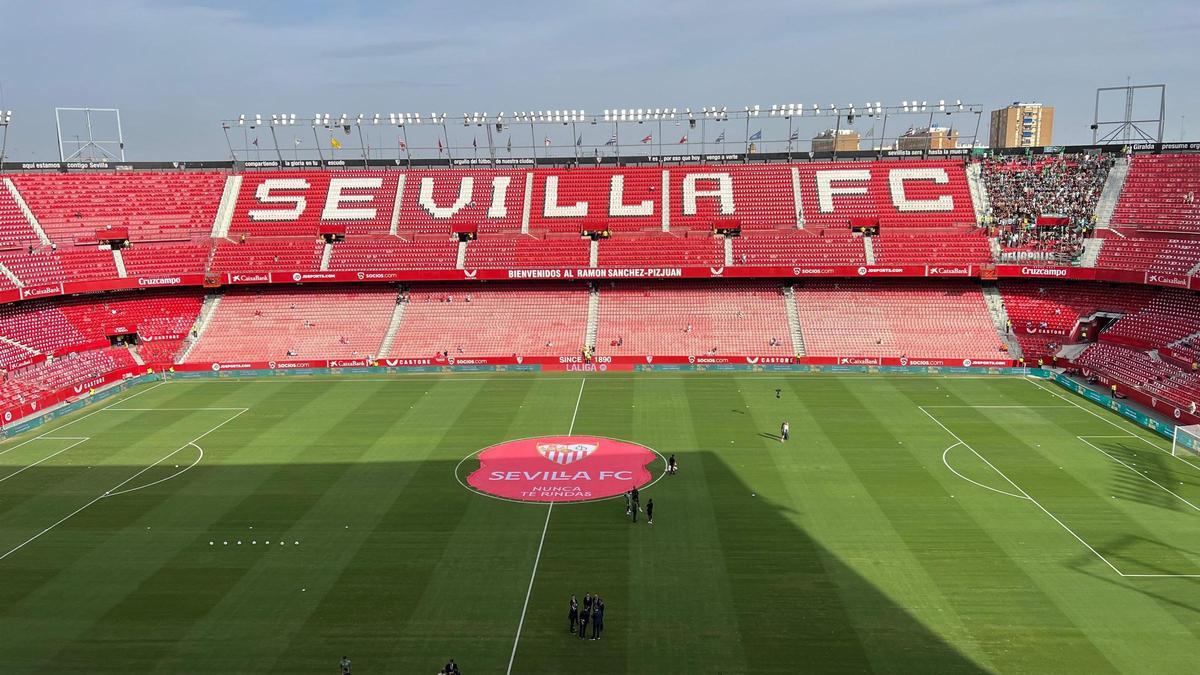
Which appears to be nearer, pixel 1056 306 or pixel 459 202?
pixel 1056 306

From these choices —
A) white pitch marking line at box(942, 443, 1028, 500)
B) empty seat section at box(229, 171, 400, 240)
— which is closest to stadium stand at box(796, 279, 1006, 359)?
white pitch marking line at box(942, 443, 1028, 500)

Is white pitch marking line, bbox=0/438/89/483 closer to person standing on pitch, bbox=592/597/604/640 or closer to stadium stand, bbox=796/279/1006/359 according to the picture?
person standing on pitch, bbox=592/597/604/640

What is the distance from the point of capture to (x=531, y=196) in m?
75.6

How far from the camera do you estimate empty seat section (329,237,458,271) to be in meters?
67.8

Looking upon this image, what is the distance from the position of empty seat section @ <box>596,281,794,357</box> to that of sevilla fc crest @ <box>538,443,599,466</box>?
2050 cm

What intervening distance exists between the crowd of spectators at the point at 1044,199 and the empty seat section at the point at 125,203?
232ft

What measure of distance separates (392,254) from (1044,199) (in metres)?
56.6

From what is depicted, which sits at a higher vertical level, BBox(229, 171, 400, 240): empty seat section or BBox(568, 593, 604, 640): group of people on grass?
BBox(229, 171, 400, 240): empty seat section

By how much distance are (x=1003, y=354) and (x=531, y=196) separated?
43.0 m

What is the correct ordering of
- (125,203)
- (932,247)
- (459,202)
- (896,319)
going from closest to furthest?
(896,319) < (932,247) < (125,203) < (459,202)

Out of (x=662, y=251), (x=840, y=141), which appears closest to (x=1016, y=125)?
(x=840, y=141)

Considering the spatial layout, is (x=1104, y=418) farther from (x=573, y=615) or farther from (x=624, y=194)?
(x=624, y=194)

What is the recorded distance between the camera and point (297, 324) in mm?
64312

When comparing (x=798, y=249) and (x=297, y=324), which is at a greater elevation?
(x=798, y=249)
